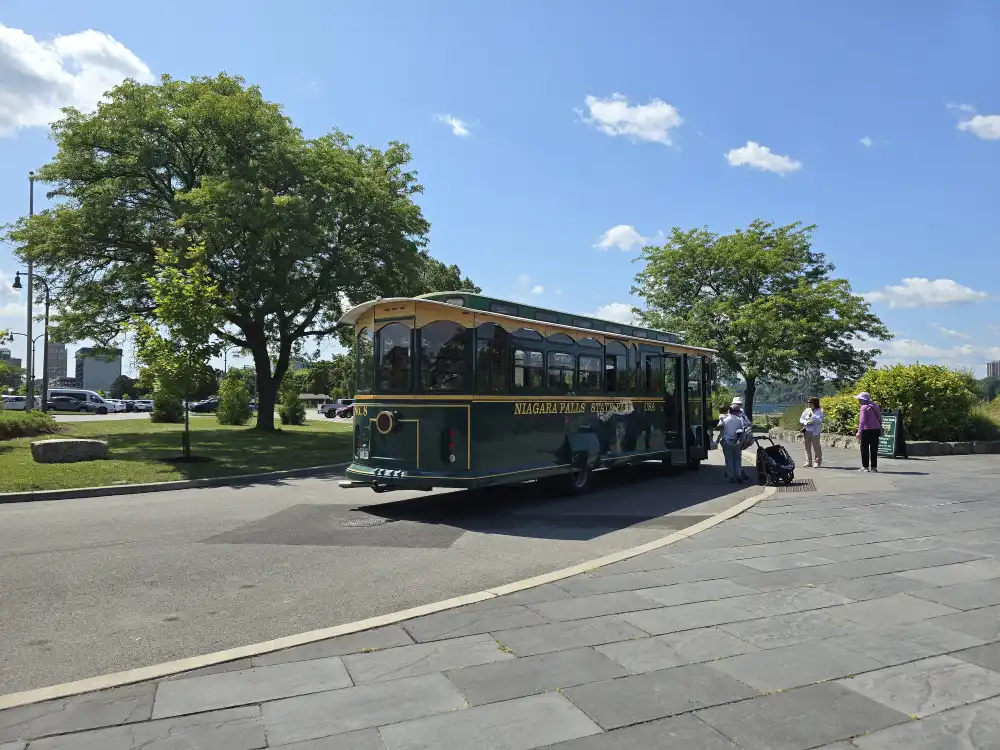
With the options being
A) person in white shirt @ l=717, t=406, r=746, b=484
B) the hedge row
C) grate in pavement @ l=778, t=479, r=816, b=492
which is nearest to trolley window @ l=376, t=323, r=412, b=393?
person in white shirt @ l=717, t=406, r=746, b=484

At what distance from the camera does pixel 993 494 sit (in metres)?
12.7

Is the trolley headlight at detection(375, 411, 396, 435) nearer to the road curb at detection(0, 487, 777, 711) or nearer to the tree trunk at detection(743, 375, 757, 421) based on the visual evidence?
the road curb at detection(0, 487, 777, 711)

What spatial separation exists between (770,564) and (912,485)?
7999mm

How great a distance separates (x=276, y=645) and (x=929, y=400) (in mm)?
20615

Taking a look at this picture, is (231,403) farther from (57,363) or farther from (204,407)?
(57,363)

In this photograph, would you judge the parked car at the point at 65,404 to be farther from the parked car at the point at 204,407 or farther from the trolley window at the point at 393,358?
the trolley window at the point at 393,358

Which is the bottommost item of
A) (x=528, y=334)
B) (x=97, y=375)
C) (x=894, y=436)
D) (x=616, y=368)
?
(x=894, y=436)

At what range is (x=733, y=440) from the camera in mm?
14945

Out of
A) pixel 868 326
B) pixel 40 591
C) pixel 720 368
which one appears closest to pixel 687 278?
pixel 720 368

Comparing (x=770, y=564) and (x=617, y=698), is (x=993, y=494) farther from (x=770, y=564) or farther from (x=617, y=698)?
(x=617, y=698)

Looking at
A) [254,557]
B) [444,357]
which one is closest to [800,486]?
[444,357]

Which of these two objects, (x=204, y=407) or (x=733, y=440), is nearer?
(x=733, y=440)

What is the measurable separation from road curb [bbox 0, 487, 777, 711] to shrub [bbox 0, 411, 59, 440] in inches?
932

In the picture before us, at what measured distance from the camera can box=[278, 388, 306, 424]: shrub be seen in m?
40.5
